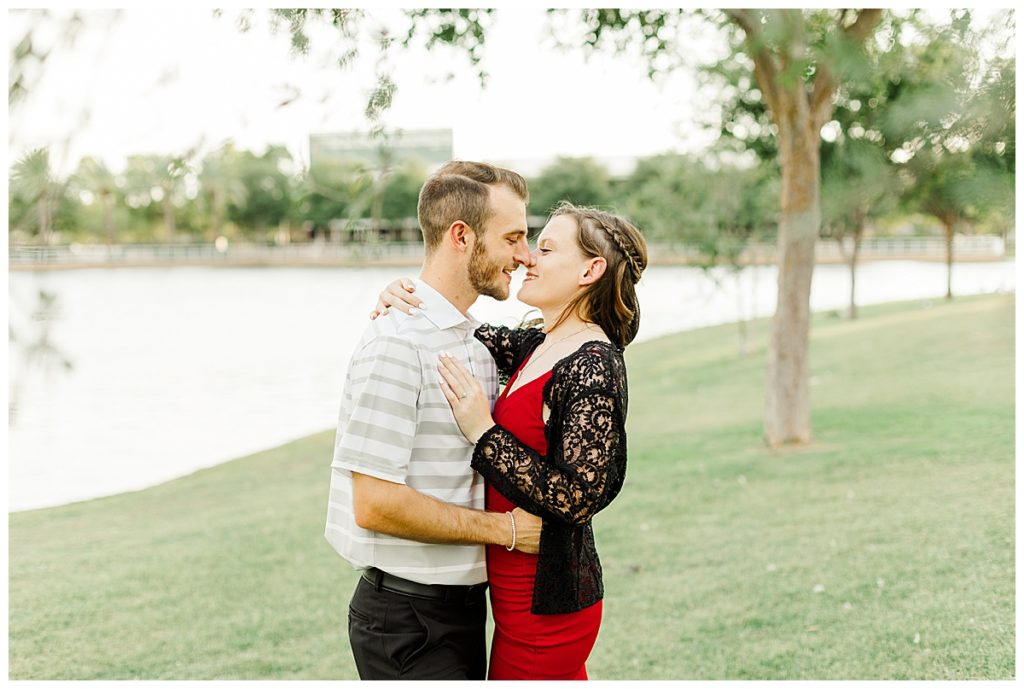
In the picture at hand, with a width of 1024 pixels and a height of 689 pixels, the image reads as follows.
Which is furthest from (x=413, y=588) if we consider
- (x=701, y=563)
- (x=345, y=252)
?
(x=345, y=252)

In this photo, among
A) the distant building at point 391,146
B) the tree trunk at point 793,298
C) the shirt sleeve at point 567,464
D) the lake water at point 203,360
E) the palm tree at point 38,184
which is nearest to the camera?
Answer: the palm tree at point 38,184

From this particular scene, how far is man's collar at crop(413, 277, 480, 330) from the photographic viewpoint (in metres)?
2.50

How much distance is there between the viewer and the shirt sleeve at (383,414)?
7.48 feet

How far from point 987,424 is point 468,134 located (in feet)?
21.2

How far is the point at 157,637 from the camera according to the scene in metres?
6.28

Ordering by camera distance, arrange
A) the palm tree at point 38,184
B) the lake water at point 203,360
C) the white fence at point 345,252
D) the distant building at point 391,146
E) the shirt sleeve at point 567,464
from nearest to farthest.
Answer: the palm tree at point 38,184 < the shirt sleeve at point 567,464 < the white fence at point 345,252 < the distant building at point 391,146 < the lake water at point 203,360

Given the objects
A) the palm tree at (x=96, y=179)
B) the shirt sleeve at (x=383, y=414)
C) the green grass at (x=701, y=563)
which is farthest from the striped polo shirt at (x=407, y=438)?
the green grass at (x=701, y=563)

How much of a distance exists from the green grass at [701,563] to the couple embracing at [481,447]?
287 cm

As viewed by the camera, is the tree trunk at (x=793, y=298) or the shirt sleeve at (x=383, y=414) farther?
the tree trunk at (x=793, y=298)

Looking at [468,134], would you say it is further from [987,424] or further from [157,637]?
[987,424]

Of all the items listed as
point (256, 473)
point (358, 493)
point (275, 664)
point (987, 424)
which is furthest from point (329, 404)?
point (358, 493)

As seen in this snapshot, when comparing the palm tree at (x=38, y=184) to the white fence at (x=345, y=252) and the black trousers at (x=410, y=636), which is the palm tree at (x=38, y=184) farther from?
the black trousers at (x=410, y=636)

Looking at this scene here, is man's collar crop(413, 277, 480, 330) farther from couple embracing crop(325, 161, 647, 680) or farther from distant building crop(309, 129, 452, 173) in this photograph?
distant building crop(309, 129, 452, 173)

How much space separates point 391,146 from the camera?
4.68 meters
